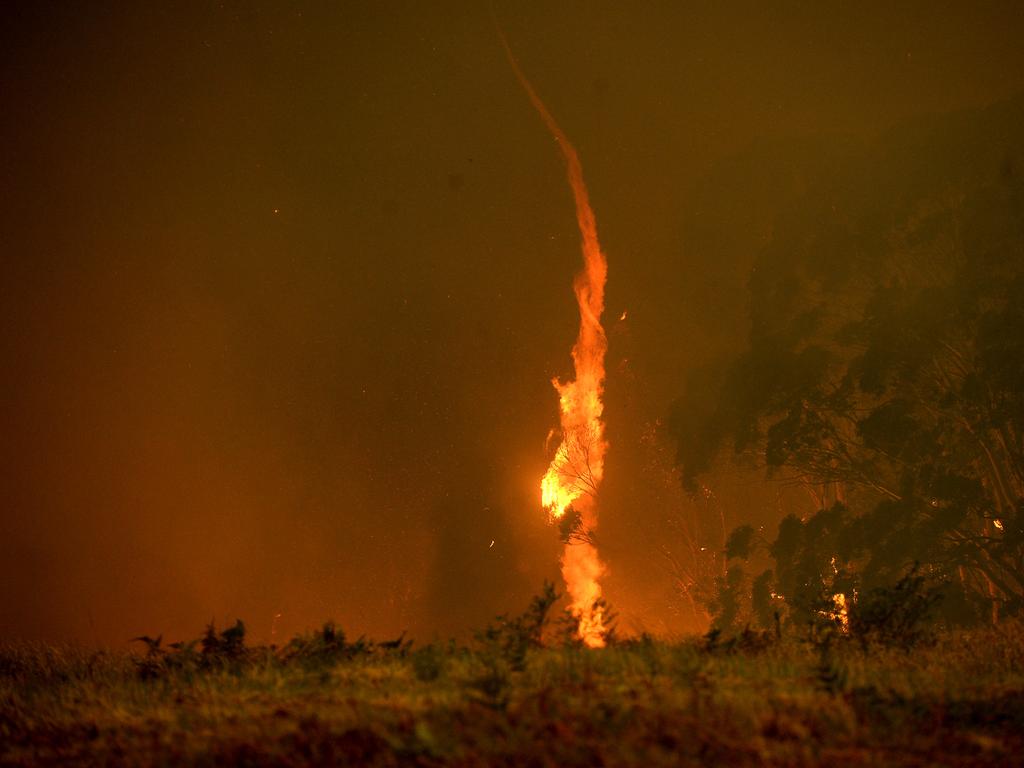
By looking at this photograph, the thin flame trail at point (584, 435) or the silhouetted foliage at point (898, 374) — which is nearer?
the silhouetted foliage at point (898, 374)

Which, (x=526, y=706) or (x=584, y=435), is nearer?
(x=526, y=706)

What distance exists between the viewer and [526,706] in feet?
17.1

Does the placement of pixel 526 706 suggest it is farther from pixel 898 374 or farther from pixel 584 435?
pixel 584 435

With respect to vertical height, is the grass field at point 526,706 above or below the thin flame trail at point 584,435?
below

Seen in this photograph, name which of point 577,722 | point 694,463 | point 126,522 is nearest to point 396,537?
point 126,522

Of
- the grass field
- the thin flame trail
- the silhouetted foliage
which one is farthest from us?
the thin flame trail

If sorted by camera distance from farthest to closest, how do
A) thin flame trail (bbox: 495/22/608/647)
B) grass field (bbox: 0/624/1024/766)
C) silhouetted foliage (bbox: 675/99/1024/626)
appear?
thin flame trail (bbox: 495/22/608/647) < silhouetted foliage (bbox: 675/99/1024/626) < grass field (bbox: 0/624/1024/766)

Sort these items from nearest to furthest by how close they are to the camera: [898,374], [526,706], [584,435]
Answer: [526,706], [898,374], [584,435]

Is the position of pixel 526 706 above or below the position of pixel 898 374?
below

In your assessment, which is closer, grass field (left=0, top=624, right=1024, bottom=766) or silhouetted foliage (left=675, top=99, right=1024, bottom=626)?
grass field (left=0, top=624, right=1024, bottom=766)

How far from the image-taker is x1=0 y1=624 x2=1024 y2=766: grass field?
4.62 metres

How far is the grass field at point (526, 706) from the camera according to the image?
4621 mm

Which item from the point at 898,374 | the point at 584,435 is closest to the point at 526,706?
the point at 898,374

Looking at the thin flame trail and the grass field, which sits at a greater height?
the thin flame trail
